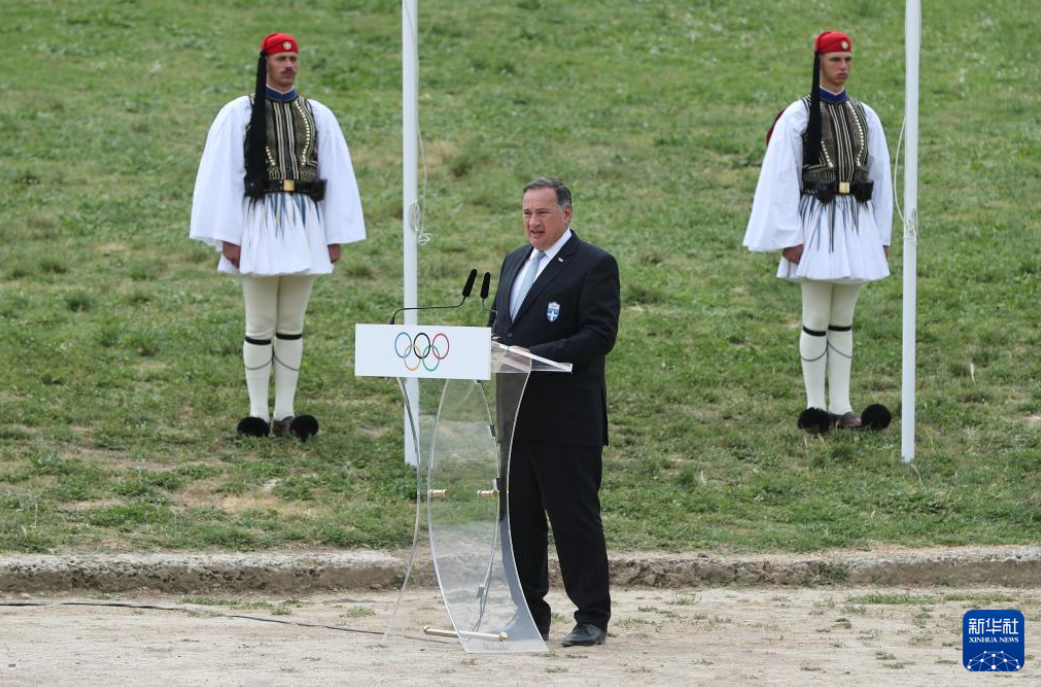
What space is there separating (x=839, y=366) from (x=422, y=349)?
4820 mm

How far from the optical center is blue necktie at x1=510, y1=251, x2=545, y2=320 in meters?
7.43

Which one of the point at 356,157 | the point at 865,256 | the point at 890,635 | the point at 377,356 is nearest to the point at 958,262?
the point at 865,256

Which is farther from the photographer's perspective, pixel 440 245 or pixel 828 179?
pixel 440 245

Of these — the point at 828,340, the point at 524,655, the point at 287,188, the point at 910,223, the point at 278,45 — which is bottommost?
the point at 524,655

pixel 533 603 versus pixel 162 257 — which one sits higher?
pixel 162 257

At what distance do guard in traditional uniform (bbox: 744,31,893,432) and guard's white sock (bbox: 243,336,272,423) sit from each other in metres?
3.05

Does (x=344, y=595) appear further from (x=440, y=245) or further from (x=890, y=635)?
(x=440, y=245)

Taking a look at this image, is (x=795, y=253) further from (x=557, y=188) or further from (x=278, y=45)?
(x=557, y=188)

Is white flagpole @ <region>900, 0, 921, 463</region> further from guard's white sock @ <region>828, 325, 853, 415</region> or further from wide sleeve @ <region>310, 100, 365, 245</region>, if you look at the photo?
wide sleeve @ <region>310, 100, 365, 245</region>

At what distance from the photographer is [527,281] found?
7445 mm

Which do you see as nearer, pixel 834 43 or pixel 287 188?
pixel 287 188

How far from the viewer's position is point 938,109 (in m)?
18.0

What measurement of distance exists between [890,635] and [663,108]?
11073mm

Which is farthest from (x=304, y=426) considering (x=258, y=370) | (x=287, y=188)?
(x=287, y=188)
